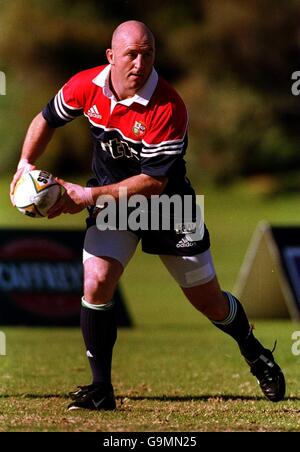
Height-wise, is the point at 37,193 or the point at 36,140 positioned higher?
the point at 36,140

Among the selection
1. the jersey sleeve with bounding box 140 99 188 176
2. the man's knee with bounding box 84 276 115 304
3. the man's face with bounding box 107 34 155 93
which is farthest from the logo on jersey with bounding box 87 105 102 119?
the man's knee with bounding box 84 276 115 304

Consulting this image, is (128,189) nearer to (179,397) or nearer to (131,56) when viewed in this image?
(131,56)

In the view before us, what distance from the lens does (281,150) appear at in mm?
28094

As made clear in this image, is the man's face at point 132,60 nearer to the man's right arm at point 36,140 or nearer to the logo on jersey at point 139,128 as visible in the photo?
the logo on jersey at point 139,128

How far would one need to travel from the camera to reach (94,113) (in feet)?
21.2

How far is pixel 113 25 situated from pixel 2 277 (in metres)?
14.8

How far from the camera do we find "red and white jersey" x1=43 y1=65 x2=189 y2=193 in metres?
6.21

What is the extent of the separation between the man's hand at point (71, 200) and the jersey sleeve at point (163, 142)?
394mm

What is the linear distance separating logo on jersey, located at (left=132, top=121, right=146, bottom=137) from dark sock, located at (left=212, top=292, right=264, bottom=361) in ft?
4.57

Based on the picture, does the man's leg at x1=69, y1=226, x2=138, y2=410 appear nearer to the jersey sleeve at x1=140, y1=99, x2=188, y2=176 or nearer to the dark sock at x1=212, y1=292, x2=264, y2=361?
the jersey sleeve at x1=140, y1=99, x2=188, y2=176

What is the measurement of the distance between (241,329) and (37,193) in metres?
1.84

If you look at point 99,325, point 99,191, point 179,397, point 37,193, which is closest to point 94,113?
point 99,191

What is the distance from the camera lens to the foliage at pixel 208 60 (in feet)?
85.8
